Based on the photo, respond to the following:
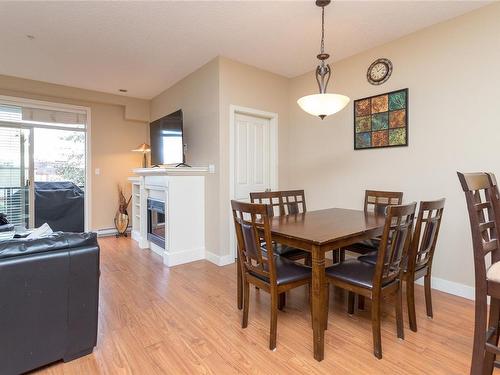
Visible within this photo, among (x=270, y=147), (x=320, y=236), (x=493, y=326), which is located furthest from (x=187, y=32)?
(x=493, y=326)

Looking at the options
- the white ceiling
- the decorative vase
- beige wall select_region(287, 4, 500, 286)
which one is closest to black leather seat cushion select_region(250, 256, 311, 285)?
beige wall select_region(287, 4, 500, 286)

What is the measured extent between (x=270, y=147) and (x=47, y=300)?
3128 millimetres

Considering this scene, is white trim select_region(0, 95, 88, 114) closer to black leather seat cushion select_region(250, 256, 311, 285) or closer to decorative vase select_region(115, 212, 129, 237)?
decorative vase select_region(115, 212, 129, 237)

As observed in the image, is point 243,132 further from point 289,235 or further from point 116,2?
point 289,235

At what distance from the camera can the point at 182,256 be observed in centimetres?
352

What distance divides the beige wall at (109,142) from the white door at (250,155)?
2521mm

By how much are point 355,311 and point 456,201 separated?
1.41 meters

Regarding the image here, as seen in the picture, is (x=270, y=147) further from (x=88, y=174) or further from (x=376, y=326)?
(x=88, y=174)

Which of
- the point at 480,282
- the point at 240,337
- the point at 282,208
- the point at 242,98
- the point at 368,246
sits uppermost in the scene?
the point at 242,98

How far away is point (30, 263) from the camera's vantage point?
147 cm

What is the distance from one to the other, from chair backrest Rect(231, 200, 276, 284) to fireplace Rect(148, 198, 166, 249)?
2013 mm

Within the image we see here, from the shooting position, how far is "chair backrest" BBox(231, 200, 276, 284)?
68.2 inches

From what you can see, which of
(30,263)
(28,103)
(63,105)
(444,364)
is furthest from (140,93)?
(444,364)

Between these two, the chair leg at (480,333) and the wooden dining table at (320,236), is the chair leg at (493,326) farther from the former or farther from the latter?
the wooden dining table at (320,236)
